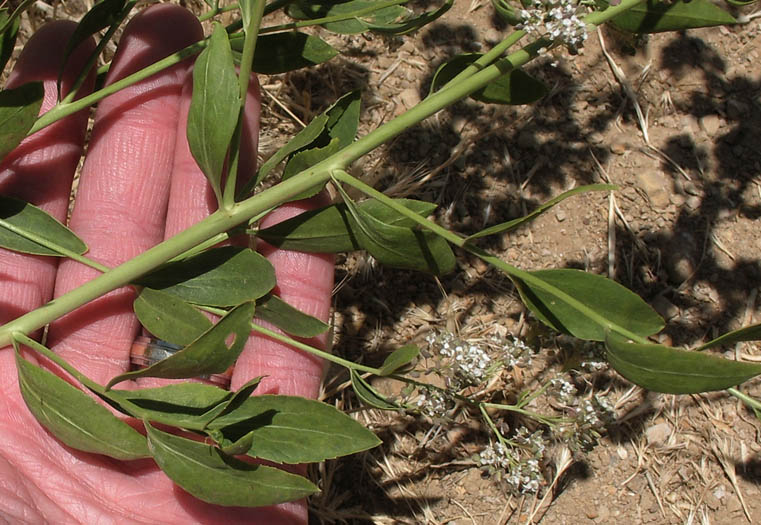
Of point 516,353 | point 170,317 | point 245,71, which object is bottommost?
point 516,353

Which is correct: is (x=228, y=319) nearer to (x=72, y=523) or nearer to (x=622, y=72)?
(x=72, y=523)

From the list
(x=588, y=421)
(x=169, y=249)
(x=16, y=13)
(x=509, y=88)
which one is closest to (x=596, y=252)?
(x=588, y=421)

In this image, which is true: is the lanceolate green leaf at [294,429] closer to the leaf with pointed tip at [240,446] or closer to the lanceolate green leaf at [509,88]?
the leaf with pointed tip at [240,446]

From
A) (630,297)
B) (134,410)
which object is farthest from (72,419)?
(630,297)

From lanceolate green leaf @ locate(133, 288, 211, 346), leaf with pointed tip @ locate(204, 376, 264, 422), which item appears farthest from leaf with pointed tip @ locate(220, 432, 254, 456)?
lanceolate green leaf @ locate(133, 288, 211, 346)

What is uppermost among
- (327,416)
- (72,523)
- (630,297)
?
(630,297)

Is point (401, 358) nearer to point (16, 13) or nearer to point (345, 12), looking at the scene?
point (345, 12)

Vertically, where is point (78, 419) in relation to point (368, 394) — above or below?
above
